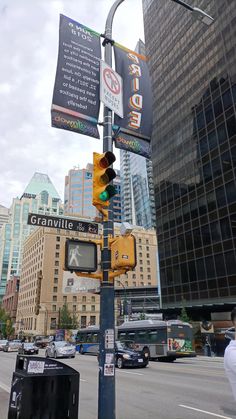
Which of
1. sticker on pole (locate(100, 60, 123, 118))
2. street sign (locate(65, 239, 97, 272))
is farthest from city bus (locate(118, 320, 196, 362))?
sticker on pole (locate(100, 60, 123, 118))

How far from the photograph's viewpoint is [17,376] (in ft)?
17.7

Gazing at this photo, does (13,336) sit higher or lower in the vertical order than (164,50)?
lower

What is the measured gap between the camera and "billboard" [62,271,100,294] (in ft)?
20.5

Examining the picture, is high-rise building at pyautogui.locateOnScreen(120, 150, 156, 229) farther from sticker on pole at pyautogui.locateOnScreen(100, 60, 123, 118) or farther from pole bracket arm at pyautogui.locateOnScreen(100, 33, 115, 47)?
sticker on pole at pyautogui.locateOnScreen(100, 60, 123, 118)

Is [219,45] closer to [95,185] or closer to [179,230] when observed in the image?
[179,230]

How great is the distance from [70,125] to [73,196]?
155881mm

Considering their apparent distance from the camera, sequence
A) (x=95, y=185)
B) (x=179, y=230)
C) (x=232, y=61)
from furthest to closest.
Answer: (x=179, y=230)
(x=232, y=61)
(x=95, y=185)

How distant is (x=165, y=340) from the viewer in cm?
2762

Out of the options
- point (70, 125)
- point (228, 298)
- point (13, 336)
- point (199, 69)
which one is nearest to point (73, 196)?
point (13, 336)

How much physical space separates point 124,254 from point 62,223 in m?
1.25

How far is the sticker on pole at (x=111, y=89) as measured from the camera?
720cm

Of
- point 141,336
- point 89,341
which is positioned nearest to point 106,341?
point 141,336

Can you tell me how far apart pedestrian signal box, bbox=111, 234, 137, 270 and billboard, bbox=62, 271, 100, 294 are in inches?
18.9

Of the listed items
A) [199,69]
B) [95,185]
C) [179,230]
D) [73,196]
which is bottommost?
[95,185]
